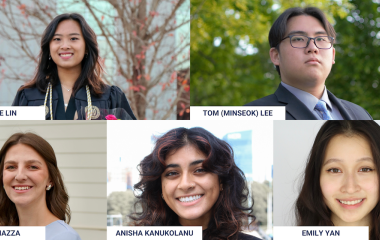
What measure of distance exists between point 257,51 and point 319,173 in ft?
24.2

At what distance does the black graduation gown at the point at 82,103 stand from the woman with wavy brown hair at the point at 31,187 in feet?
0.60

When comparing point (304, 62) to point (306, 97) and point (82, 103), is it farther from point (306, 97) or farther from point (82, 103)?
point (82, 103)

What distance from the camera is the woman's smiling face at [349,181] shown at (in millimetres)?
1824

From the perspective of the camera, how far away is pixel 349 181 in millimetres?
1823

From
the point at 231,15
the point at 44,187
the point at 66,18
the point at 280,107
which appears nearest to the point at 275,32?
the point at 280,107

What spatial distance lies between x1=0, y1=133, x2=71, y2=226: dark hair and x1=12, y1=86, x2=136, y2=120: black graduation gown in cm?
15

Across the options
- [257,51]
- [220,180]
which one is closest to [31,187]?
[220,180]

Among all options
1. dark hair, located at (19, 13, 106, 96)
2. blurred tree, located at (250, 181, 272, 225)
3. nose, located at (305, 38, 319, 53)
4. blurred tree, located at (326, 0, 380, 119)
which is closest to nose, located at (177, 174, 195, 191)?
blurred tree, located at (250, 181, 272, 225)

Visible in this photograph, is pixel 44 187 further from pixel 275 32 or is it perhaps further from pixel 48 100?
pixel 275 32

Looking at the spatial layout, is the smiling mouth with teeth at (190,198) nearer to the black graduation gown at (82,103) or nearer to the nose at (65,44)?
the black graduation gown at (82,103)

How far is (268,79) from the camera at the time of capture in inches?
317

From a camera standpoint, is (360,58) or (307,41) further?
(360,58)

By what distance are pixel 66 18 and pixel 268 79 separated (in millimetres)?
6347

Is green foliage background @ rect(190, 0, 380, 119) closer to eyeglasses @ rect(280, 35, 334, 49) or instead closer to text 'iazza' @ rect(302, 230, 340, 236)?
eyeglasses @ rect(280, 35, 334, 49)
